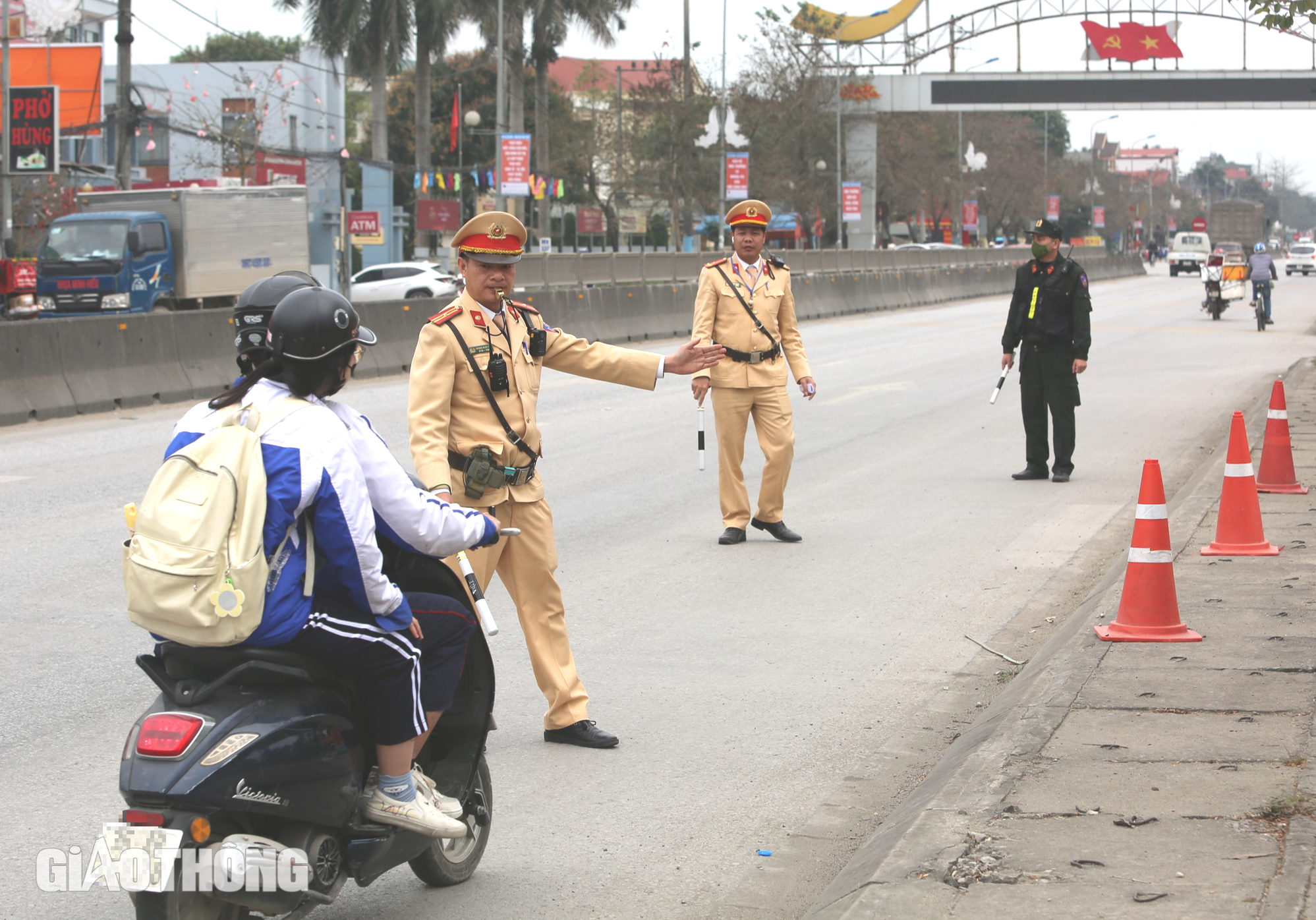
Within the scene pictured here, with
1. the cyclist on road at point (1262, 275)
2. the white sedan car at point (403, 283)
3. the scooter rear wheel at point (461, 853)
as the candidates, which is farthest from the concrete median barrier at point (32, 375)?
the cyclist on road at point (1262, 275)

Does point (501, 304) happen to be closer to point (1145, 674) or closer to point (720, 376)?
point (1145, 674)

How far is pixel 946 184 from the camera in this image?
88.6 m

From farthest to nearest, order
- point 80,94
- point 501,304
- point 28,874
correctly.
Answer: point 80,94
point 501,304
point 28,874

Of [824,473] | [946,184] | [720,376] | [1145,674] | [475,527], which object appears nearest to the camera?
[475,527]

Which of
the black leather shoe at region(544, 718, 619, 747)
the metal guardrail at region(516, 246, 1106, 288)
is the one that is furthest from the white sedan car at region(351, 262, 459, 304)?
the black leather shoe at region(544, 718, 619, 747)

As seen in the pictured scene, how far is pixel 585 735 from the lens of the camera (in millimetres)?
5688

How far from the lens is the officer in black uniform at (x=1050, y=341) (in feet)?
39.8

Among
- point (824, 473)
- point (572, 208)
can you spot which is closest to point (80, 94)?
point (824, 473)

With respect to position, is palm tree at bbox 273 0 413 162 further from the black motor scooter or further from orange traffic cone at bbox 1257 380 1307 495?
the black motor scooter

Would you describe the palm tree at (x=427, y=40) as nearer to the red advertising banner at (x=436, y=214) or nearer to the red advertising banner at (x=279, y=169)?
the red advertising banner at (x=436, y=214)

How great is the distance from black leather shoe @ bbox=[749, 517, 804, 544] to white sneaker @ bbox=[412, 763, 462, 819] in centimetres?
577

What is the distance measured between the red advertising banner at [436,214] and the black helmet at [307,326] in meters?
53.7

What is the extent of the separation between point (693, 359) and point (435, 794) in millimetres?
2229

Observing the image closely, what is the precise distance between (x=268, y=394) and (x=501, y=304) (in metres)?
1.96
